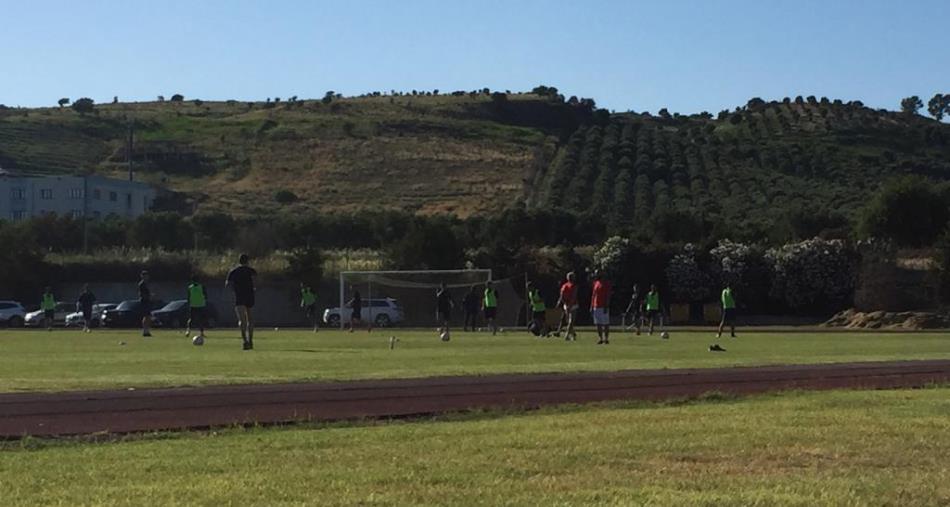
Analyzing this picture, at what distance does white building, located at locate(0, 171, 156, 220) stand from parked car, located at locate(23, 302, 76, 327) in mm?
37740

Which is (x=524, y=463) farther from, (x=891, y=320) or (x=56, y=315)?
(x=56, y=315)

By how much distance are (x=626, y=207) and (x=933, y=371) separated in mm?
93921

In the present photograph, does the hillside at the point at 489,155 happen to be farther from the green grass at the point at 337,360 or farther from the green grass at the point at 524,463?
the green grass at the point at 524,463

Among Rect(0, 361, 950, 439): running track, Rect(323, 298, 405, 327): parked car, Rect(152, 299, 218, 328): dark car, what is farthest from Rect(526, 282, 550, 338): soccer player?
Rect(152, 299, 218, 328): dark car

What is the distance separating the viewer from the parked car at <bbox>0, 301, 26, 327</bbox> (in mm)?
63969

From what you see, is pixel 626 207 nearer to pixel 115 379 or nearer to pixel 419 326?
pixel 419 326

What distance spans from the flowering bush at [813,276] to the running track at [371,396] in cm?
4841

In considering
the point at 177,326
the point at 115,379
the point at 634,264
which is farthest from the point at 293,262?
the point at 115,379

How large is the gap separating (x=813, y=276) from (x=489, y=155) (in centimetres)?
6979

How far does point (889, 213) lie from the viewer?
72625 millimetres

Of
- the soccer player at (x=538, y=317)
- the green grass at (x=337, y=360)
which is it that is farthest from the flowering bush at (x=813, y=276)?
the green grass at (x=337, y=360)

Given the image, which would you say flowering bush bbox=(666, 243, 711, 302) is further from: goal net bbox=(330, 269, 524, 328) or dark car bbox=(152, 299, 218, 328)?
dark car bbox=(152, 299, 218, 328)

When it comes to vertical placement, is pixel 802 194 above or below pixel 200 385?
above

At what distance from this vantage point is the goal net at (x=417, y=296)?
5859 centimetres
